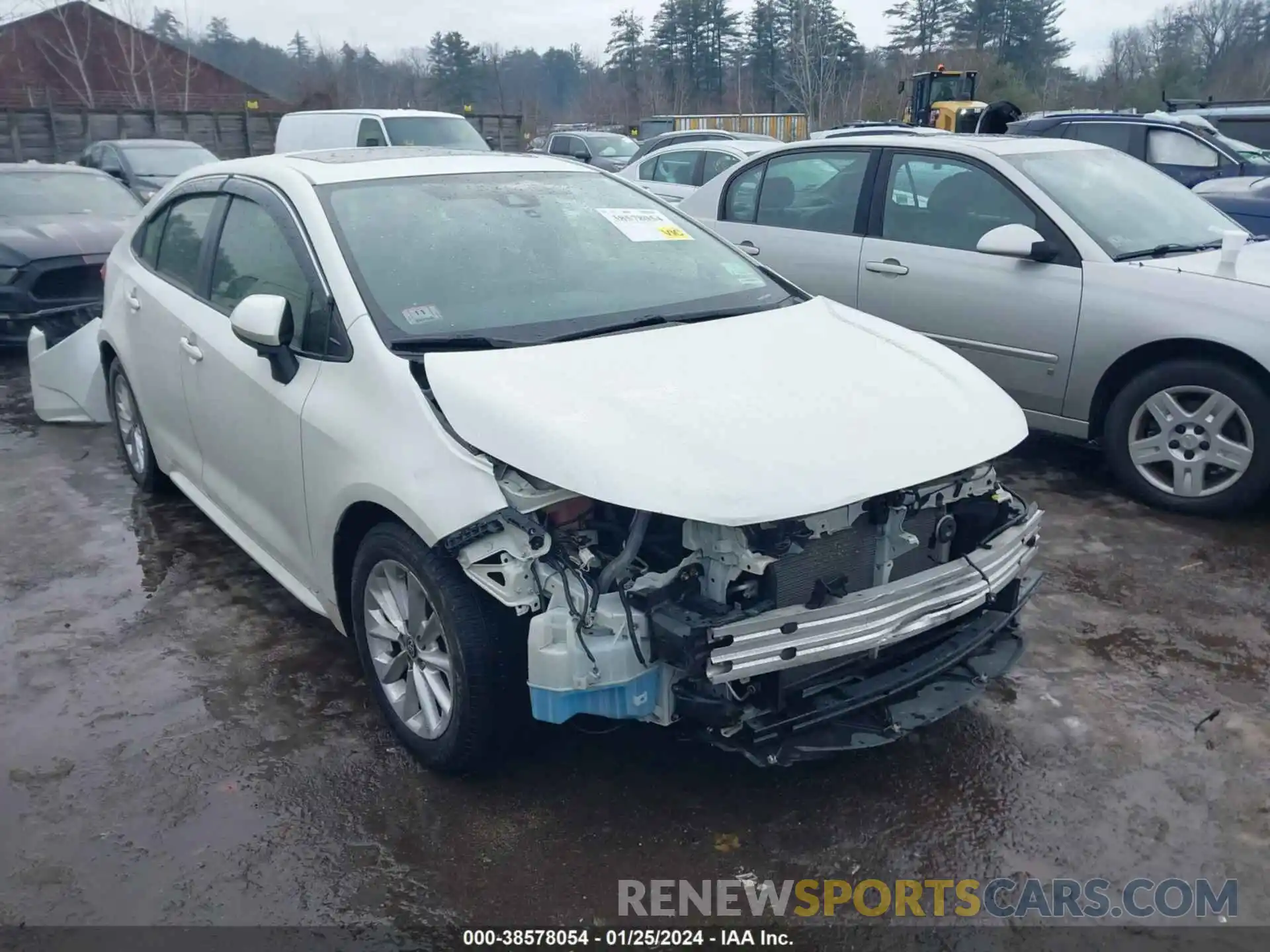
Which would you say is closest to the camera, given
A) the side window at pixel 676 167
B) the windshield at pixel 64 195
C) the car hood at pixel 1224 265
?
the car hood at pixel 1224 265

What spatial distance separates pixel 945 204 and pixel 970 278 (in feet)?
1.73

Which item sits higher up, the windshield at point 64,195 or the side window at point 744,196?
the side window at point 744,196

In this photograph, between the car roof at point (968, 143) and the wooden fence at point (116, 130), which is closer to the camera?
the car roof at point (968, 143)

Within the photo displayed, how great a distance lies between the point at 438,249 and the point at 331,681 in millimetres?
1581

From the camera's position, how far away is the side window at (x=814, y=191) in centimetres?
620

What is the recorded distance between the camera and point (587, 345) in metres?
3.19

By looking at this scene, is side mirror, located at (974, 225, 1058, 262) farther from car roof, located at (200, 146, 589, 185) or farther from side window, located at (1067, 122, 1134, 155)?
side window, located at (1067, 122, 1134, 155)

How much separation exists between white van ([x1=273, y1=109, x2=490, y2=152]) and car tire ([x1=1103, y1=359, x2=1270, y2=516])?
11.3 metres

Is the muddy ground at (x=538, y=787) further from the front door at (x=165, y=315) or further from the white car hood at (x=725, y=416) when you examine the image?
the white car hood at (x=725, y=416)

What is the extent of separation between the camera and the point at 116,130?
2412 cm

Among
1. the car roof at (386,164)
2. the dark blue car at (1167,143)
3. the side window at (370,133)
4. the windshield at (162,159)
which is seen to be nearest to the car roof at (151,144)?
the windshield at (162,159)

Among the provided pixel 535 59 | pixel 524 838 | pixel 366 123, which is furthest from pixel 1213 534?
pixel 535 59

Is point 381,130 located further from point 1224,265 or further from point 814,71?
point 814,71

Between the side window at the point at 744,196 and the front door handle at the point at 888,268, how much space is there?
1.11m
